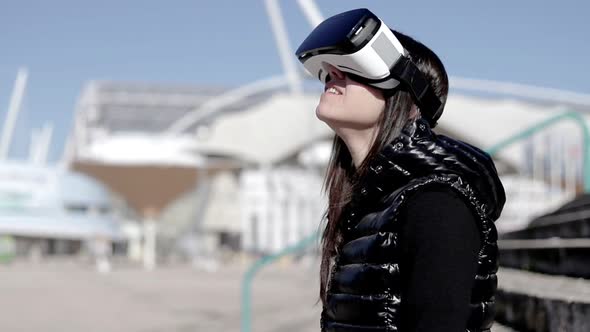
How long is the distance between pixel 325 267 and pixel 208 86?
452ft

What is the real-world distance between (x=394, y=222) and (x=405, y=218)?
0.03m

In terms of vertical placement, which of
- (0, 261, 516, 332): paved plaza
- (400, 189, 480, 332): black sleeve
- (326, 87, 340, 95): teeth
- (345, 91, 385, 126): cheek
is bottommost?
(0, 261, 516, 332): paved plaza

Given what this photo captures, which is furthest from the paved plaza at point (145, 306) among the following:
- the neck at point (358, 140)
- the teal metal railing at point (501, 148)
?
the neck at point (358, 140)

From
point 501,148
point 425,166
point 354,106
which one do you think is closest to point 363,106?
point 354,106

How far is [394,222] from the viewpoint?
164 cm

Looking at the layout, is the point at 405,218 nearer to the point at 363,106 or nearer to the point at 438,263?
the point at 438,263

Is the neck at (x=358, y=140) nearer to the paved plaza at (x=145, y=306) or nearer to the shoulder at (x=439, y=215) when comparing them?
the shoulder at (x=439, y=215)

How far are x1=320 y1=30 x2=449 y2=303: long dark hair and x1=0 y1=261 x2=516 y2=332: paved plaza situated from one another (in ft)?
28.6

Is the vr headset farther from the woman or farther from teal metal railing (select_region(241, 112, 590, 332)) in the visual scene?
teal metal railing (select_region(241, 112, 590, 332))

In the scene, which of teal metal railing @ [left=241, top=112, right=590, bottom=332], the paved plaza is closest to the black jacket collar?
teal metal railing @ [left=241, top=112, right=590, bottom=332]

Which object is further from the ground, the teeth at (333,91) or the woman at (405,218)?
the teeth at (333,91)

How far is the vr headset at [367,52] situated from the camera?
174 cm

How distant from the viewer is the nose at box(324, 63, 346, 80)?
184cm

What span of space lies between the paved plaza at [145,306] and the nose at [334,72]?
889 cm
